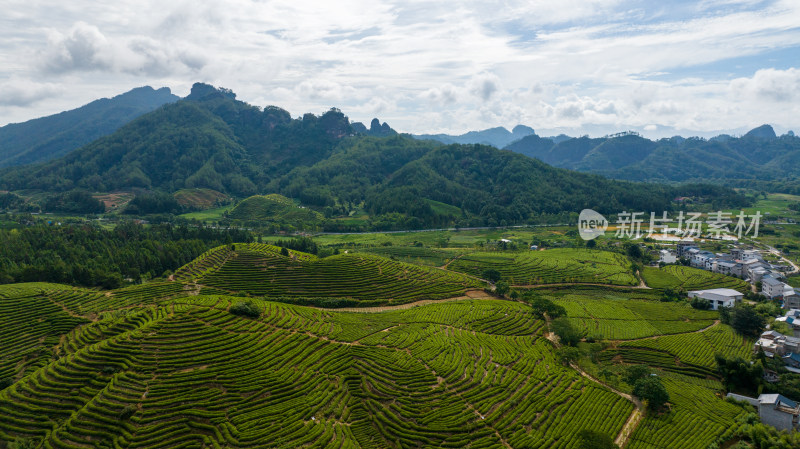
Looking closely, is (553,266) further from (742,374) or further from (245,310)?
(245,310)

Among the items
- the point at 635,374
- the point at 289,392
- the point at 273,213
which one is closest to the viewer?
the point at 289,392

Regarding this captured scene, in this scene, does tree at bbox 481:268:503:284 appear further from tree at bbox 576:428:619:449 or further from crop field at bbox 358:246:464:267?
tree at bbox 576:428:619:449

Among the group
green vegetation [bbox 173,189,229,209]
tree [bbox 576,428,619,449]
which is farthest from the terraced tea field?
green vegetation [bbox 173,189,229,209]

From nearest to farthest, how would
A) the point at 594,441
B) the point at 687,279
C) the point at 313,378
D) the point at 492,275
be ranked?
the point at 594,441 → the point at 313,378 → the point at 687,279 → the point at 492,275

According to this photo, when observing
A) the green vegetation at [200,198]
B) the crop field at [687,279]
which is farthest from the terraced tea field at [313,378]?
the green vegetation at [200,198]

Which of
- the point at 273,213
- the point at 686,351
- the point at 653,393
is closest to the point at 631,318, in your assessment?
the point at 686,351

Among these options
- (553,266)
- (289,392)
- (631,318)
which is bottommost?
(631,318)
